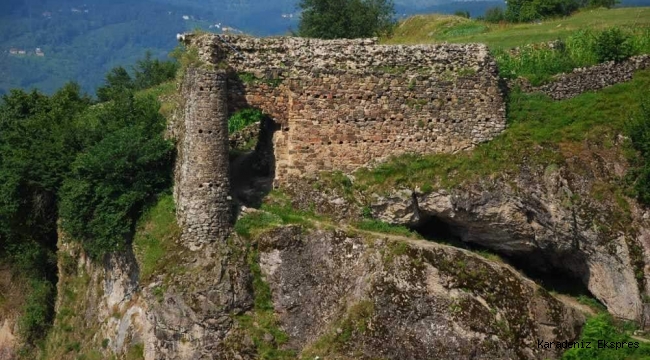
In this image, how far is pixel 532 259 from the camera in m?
22.6

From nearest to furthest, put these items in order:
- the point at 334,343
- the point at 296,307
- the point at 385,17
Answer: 1. the point at 334,343
2. the point at 296,307
3. the point at 385,17

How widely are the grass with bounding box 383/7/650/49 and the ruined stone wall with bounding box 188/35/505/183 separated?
5721mm

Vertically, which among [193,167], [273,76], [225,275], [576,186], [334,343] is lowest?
[334,343]

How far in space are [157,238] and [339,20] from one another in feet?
99.5

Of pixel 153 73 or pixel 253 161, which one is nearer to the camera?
pixel 253 161

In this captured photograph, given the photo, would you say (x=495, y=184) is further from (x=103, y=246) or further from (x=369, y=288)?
(x=103, y=246)

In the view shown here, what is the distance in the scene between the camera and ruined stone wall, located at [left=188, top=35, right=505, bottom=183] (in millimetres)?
20906

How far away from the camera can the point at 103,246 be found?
22.0 meters

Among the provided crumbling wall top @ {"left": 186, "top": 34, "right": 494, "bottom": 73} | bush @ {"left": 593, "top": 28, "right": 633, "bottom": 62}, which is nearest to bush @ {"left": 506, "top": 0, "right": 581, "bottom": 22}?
bush @ {"left": 593, "top": 28, "right": 633, "bottom": 62}

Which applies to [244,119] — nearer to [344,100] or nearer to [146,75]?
[344,100]

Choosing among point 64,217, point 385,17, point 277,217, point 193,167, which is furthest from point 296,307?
point 385,17

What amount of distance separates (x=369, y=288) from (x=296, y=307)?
86.2 inches

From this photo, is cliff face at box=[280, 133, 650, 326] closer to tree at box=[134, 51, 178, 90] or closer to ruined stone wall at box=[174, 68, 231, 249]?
ruined stone wall at box=[174, 68, 231, 249]

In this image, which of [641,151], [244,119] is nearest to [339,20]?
[244,119]
